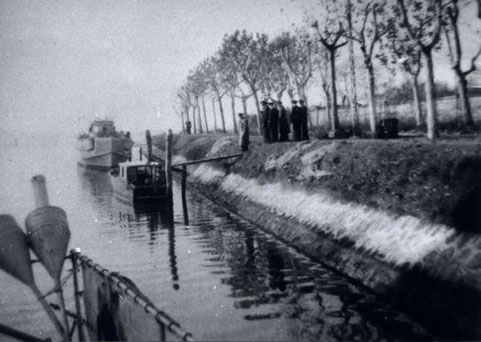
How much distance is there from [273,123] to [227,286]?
15298mm

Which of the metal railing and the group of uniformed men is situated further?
the group of uniformed men

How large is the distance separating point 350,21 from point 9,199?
27.7 metres

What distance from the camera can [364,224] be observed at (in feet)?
42.9

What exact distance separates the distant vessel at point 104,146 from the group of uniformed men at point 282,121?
88.0 ft

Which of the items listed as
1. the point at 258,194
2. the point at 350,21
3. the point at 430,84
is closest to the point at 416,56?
the point at 350,21

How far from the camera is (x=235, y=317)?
986 centimetres

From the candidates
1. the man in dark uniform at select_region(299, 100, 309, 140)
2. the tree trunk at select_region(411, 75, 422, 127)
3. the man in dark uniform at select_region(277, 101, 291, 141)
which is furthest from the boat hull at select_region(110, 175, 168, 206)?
the tree trunk at select_region(411, 75, 422, 127)

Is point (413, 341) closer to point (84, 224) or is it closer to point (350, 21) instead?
point (84, 224)

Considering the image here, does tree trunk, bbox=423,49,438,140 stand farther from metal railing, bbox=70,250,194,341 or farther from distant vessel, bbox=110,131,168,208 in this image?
metal railing, bbox=70,250,194,341

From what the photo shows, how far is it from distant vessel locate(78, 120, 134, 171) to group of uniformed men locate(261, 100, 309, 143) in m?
26.8

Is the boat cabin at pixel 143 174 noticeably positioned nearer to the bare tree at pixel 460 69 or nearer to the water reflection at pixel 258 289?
the water reflection at pixel 258 289

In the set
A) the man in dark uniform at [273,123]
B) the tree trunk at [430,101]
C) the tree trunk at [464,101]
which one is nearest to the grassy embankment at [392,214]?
the tree trunk at [430,101]

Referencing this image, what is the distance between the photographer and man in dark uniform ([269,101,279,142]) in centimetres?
2541

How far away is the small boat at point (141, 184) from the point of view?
85.7 ft
